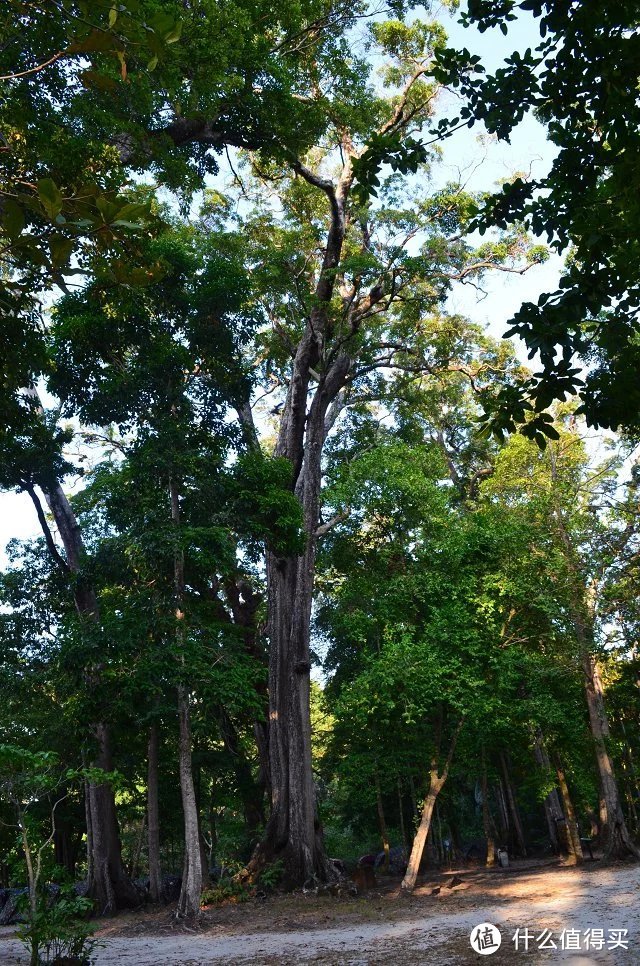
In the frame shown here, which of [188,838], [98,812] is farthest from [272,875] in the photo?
[98,812]

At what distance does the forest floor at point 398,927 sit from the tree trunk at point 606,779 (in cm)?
62

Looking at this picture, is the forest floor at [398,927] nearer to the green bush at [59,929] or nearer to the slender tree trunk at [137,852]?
the green bush at [59,929]

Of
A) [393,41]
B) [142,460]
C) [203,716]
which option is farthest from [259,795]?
[393,41]

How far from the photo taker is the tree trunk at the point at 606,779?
45.9 feet

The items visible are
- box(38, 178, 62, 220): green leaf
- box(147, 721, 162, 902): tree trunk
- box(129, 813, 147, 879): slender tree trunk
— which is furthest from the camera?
box(129, 813, 147, 879): slender tree trunk

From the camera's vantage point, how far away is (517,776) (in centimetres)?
2266

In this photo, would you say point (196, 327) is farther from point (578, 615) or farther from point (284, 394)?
point (578, 615)

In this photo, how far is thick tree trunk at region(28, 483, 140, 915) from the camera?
13.7m

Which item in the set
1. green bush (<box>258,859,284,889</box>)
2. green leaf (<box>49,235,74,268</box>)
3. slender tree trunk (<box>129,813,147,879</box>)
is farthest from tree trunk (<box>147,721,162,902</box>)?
green leaf (<box>49,235,74,268</box>)

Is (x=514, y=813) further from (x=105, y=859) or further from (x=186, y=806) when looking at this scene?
(x=186, y=806)

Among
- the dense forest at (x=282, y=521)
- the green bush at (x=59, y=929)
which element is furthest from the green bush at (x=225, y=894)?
the green bush at (x=59, y=929)

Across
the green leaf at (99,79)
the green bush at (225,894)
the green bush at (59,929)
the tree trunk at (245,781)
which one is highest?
the green leaf at (99,79)

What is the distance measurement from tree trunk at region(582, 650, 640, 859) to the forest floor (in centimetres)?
62

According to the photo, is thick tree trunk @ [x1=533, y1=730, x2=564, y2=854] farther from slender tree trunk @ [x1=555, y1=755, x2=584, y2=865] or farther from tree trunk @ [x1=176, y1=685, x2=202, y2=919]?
tree trunk @ [x1=176, y1=685, x2=202, y2=919]
